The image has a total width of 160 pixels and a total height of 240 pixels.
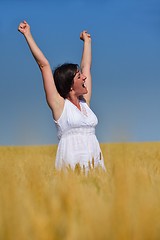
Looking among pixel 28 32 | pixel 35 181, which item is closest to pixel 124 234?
pixel 35 181

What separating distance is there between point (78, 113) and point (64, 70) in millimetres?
449

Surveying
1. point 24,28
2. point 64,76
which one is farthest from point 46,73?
point 24,28

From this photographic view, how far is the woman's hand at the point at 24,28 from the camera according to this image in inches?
165

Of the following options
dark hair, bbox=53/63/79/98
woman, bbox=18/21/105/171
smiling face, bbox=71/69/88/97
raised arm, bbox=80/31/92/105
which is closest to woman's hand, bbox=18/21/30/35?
woman, bbox=18/21/105/171

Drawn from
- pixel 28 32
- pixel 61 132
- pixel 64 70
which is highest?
pixel 28 32

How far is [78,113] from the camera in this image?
14.4ft

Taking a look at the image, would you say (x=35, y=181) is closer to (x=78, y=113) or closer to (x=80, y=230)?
(x=80, y=230)

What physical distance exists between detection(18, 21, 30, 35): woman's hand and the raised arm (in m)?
0.94

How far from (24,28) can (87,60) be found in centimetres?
101

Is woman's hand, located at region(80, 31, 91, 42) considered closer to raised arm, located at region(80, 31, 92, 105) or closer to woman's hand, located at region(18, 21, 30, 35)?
raised arm, located at region(80, 31, 92, 105)

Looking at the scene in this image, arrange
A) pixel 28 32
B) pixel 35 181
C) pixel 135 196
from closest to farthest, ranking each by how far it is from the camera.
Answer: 1. pixel 35 181
2. pixel 135 196
3. pixel 28 32

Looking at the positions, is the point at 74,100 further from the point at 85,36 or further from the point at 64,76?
the point at 85,36

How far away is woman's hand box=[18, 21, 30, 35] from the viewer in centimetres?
418

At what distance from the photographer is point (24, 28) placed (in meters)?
4.23
